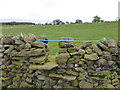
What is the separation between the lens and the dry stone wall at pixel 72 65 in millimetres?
3846

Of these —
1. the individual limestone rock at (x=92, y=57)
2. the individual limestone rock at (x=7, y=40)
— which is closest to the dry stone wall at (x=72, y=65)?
the individual limestone rock at (x=92, y=57)

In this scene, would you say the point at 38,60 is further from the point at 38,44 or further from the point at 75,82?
the point at 75,82

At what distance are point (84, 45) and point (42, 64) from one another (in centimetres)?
157

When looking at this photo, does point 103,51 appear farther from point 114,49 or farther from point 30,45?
point 30,45

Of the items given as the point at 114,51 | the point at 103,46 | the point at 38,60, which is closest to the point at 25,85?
the point at 38,60

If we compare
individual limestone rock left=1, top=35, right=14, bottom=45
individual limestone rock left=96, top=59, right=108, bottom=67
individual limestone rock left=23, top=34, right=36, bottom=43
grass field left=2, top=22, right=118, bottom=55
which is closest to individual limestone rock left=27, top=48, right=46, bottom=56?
individual limestone rock left=23, top=34, right=36, bottom=43

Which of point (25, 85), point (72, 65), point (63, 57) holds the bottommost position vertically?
point (25, 85)

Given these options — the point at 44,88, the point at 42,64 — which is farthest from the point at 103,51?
the point at 44,88

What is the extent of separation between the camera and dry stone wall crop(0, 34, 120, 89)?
12.6 feet

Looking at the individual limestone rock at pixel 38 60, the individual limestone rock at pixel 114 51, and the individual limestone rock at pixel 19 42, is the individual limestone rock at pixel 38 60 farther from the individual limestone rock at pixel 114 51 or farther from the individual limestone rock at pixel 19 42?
the individual limestone rock at pixel 114 51

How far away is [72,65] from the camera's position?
3.91 m

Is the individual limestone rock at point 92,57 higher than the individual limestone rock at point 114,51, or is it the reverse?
the individual limestone rock at point 114,51

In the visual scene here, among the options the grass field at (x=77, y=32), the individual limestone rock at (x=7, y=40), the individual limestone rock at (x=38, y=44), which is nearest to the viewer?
the individual limestone rock at (x=38, y=44)

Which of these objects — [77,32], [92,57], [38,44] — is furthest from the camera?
[77,32]
